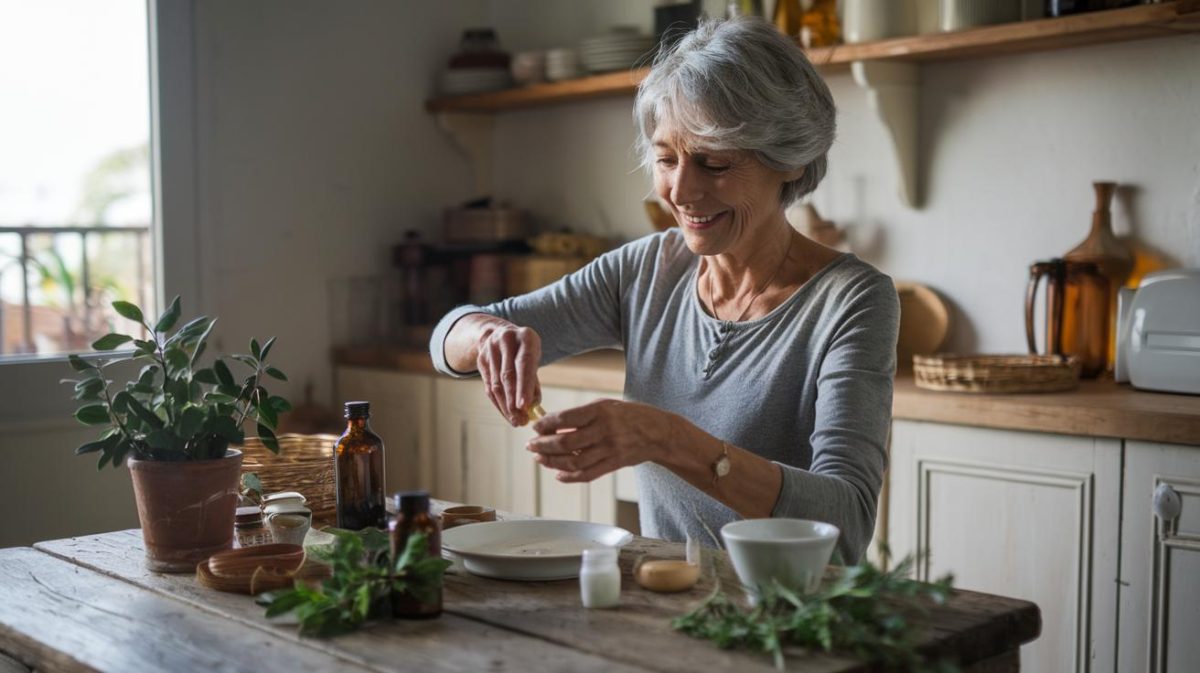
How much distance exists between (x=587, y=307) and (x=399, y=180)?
6.18ft

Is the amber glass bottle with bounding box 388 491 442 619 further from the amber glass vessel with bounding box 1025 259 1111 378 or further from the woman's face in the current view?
the amber glass vessel with bounding box 1025 259 1111 378

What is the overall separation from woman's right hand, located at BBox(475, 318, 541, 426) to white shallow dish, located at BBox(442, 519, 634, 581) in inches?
6.9

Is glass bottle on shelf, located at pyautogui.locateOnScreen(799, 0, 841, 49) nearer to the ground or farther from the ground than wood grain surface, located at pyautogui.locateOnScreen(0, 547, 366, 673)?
farther from the ground

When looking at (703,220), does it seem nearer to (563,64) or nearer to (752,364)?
(752,364)

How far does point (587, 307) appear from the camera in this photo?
235cm

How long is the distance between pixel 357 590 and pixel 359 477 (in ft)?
1.24

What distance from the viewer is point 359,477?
1.73m

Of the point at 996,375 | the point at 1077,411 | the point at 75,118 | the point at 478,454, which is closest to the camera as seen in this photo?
the point at 1077,411

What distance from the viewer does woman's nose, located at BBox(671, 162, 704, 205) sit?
6.57ft

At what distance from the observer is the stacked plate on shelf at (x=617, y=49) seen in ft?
11.7

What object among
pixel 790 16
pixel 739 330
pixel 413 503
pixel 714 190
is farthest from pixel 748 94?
pixel 790 16

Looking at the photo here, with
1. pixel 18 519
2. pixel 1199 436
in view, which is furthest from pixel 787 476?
pixel 18 519

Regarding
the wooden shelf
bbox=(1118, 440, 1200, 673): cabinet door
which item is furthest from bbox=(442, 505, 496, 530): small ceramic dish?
the wooden shelf

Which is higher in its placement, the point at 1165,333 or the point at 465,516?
the point at 1165,333
